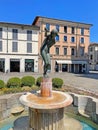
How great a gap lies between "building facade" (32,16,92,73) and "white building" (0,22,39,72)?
6.88 feet

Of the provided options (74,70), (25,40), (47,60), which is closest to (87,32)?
(74,70)

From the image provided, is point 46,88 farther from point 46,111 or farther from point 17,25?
point 17,25

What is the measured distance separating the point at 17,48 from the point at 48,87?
3116cm

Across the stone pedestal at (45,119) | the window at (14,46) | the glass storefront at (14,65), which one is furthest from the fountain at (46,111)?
the glass storefront at (14,65)

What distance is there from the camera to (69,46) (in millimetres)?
43062

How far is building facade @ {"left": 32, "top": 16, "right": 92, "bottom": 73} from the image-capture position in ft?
135

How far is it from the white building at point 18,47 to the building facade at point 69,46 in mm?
2096

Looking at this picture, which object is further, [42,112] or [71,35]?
[71,35]

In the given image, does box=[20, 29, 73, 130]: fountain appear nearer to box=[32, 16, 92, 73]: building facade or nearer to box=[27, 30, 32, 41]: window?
box=[27, 30, 32, 41]: window

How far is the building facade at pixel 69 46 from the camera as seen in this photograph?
135 ft

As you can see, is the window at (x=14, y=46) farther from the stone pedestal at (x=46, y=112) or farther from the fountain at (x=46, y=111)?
the stone pedestal at (x=46, y=112)

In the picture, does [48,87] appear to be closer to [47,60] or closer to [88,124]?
[47,60]

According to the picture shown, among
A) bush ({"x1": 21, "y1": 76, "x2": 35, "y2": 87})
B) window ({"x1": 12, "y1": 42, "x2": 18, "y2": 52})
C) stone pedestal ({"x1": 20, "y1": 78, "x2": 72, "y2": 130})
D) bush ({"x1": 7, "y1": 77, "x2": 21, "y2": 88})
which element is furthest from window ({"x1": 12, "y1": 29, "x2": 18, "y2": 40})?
stone pedestal ({"x1": 20, "y1": 78, "x2": 72, "y2": 130})

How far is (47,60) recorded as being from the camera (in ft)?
25.6
